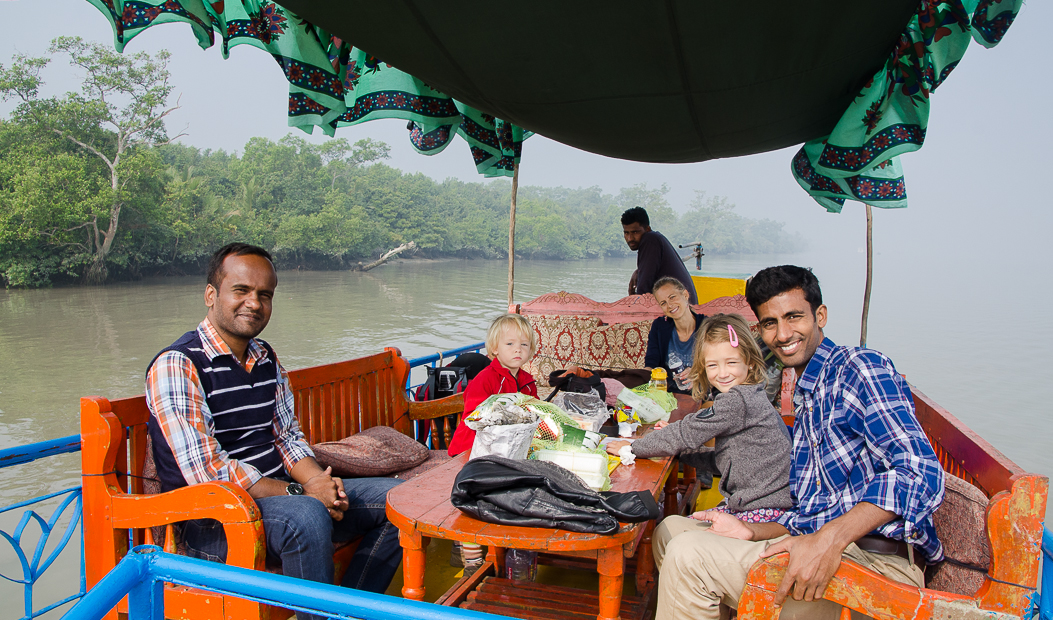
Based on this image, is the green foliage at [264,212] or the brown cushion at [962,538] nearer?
the brown cushion at [962,538]

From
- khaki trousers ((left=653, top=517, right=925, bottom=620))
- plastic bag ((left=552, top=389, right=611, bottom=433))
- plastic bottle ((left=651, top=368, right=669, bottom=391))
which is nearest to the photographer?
khaki trousers ((left=653, top=517, right=925, bottom=620))

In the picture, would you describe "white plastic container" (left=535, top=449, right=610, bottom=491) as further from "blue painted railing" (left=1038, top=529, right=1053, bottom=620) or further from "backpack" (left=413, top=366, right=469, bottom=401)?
"backpack" (left=413, top=366, right=469, bottom=401)

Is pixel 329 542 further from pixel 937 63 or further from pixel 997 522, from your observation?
pixel 937 63

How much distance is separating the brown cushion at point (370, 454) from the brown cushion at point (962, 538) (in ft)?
7.06

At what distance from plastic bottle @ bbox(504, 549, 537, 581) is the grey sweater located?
0.90m

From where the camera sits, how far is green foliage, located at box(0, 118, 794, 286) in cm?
2706

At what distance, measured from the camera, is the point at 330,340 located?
24172 millimetres

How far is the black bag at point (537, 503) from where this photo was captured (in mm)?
1642

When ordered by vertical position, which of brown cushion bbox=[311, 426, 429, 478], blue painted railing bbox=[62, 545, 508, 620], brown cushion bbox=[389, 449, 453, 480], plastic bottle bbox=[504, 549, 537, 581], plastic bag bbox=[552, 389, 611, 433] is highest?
blue painted railing bbox=[62, 545, 508, 620]

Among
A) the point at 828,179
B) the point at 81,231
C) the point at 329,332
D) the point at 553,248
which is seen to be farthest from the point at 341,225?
the point at 828,179

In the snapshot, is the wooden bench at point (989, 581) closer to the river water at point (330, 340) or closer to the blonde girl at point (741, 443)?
the blonde girl at point (741, 443)

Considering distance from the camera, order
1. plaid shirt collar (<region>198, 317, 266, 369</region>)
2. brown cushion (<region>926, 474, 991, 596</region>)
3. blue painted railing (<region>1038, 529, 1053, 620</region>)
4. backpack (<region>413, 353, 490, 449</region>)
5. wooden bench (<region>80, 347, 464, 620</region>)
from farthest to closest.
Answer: backpack (<region>413, 353, 490, 449</region>) → plaid shirt collar (<region>198, 317, 266, 369</region>) → wooden bench (<region>80, 347, 464, 620</region>) → blue painted railing (<region>1038, 529, 1053, 620</region>) → brown cushion (<region>926, 474, 991, 596</region>)

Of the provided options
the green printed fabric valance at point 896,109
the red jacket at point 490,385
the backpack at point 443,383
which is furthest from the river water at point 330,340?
the green printed fabric valance at point 896,109

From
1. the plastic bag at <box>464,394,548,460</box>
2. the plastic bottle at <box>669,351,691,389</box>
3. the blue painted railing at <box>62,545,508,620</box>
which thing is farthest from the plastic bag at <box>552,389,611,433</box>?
the plastic bottle at <box>669,351,691,389</box>
